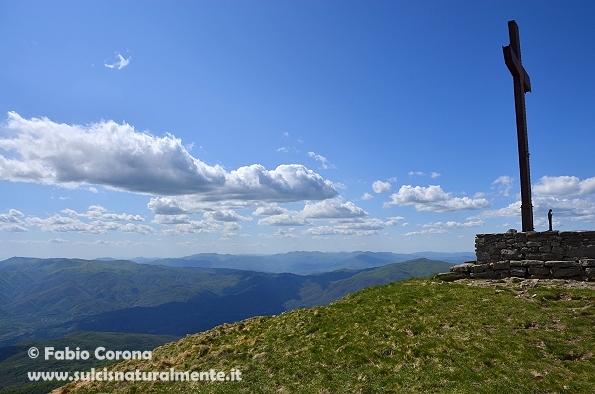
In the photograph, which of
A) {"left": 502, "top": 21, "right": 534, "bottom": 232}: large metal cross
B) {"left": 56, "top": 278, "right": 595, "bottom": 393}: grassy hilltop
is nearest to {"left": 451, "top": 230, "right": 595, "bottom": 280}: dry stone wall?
{"left": 56, "top": 278, "right": 595, "bottom": 393}: grassy hilltop

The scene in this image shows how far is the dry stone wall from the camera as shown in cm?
2248

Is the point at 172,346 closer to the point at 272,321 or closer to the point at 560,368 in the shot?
the point at 272,321

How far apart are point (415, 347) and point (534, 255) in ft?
44.6

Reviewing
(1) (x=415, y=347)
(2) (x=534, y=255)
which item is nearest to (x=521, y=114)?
(2) (x=534, y=255)

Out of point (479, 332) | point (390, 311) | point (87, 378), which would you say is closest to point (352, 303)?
point (390, 311)

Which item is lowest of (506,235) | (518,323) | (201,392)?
(201,392)

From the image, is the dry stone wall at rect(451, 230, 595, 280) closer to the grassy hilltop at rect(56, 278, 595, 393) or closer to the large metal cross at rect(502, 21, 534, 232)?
the grassy hilltop at rect(56, 278, 595, 393)

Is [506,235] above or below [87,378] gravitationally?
above

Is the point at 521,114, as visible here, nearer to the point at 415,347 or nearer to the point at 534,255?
the point at 534,255

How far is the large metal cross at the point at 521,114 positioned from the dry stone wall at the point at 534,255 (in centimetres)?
279

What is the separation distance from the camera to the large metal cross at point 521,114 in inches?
1060

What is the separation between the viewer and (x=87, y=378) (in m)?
22.4

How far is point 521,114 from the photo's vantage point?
27859 mm

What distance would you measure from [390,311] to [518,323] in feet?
21.0
